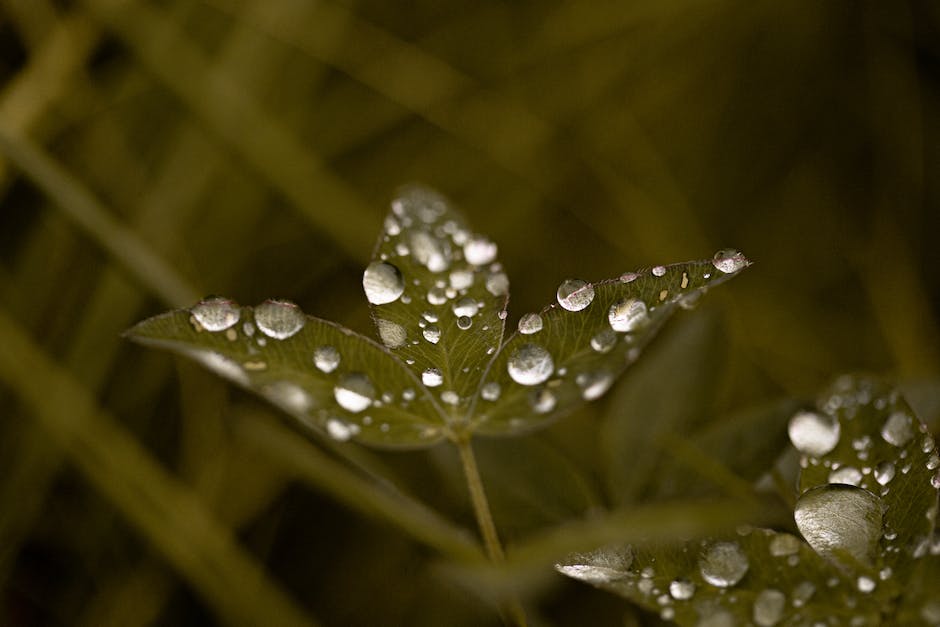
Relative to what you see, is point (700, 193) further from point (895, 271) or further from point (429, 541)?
point (429, 541)

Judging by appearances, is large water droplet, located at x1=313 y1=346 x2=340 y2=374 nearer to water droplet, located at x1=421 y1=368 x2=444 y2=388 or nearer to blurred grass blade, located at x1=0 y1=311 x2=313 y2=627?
water droplet, located at x1=421 y1=368 x2=444 y2=388

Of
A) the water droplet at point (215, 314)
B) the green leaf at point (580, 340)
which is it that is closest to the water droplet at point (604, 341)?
the green leaf at point (580, 340)

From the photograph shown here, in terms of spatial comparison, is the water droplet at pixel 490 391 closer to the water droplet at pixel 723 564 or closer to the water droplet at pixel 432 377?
the water droplet at pixel 432 377

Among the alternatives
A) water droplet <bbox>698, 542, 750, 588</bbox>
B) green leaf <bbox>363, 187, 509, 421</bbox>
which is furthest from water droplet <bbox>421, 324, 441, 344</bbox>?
water droplet <bbox>698, 542, 750, 588</bbox>

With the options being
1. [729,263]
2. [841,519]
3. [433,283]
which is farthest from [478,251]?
[841,519]

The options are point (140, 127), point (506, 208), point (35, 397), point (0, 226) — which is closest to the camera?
point (35, 397)

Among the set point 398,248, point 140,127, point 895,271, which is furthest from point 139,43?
point 895,271
